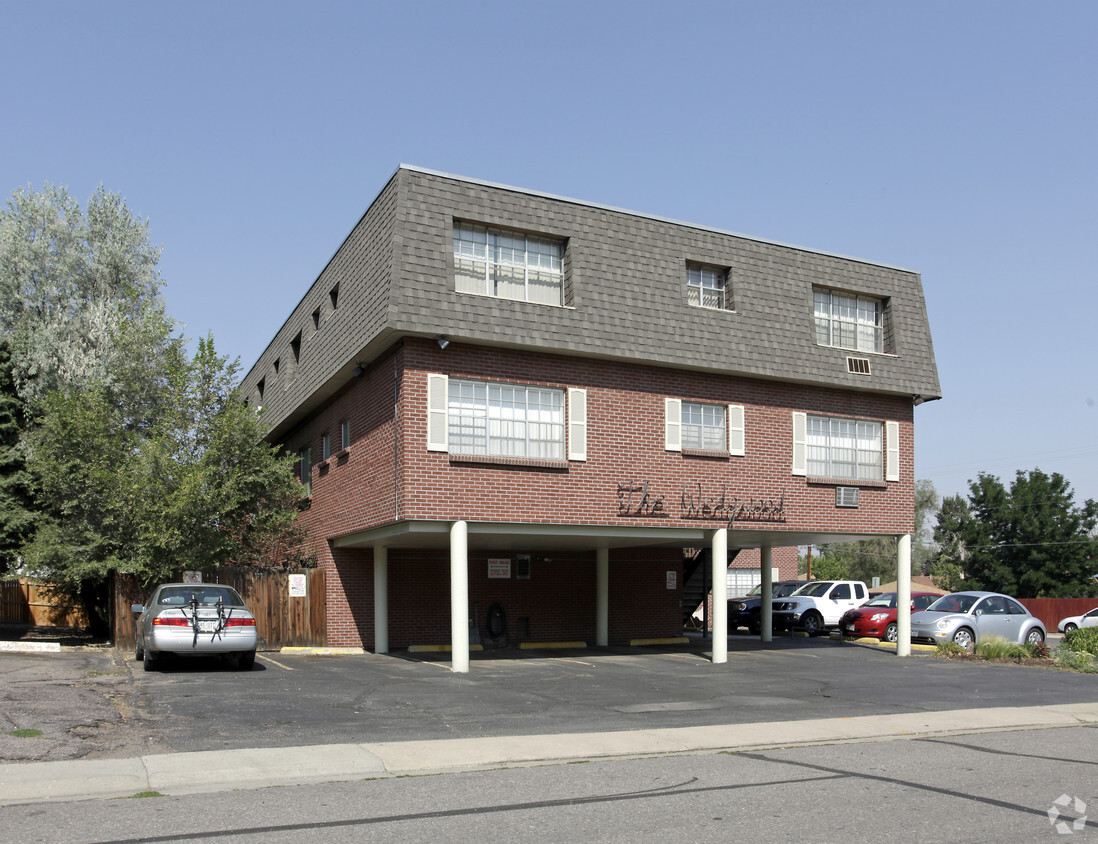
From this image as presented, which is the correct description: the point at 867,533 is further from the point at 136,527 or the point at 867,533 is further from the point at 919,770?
the point at 136,527

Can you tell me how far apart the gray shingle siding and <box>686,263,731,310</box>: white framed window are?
33 centimetres

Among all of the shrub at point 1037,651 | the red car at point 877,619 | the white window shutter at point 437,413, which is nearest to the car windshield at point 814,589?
the red car at point 877,619

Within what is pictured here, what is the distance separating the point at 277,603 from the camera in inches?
957

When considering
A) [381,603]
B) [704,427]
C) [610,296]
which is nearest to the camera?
[610,296]

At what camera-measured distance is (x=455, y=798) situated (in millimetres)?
8320

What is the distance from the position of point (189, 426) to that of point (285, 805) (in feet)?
64.1

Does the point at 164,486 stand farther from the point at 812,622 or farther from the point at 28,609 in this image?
the point at 812,622

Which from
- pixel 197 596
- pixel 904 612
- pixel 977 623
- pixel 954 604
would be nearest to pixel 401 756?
pixel 197 596

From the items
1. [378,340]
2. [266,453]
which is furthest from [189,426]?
[378,340]

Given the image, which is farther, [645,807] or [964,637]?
[964,637]

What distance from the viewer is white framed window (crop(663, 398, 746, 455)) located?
22.0 metres

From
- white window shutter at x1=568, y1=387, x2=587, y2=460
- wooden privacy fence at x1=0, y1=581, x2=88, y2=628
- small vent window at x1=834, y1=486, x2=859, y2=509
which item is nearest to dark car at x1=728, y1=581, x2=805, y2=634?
small vent window at x1=834, y1=486, x2=859, y2=509

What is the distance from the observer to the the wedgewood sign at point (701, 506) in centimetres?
2111

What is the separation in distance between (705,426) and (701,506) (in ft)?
5.98
